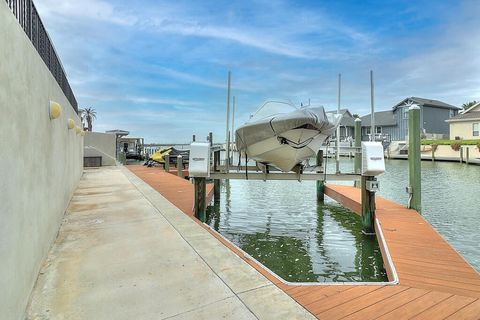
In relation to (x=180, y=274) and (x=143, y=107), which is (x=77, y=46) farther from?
(x=143, y=107)

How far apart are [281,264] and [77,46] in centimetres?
1456

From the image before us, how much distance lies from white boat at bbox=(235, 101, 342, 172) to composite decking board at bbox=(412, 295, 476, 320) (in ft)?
12.1

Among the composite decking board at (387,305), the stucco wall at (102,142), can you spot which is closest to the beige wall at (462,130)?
the stucco wall at (102,142)

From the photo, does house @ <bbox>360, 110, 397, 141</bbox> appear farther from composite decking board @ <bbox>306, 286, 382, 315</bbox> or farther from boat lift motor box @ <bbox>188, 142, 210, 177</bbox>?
composite decking board @ <bbox>306, 286, 382, 315</bbox>

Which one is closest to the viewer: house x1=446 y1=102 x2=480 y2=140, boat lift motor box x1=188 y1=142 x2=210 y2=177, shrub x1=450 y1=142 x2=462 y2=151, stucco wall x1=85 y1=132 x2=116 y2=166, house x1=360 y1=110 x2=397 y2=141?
boat lift motor box x1=188 y1=142 x2=210 y2=177

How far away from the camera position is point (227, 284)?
292cm

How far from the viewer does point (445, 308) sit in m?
2.74

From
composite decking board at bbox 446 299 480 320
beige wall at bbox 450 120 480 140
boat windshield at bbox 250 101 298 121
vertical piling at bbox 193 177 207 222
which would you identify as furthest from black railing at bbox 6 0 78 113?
beige wall at bbox 450 120 480 140

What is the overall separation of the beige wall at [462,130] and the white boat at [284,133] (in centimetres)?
3718

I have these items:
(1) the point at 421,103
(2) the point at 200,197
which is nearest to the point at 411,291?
(2) the point at 200,197

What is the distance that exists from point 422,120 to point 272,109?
4715 cm

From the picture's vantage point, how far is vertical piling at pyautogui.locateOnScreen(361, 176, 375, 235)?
6266 millimetres

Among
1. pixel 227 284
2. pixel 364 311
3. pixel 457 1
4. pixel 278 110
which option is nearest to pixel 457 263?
pixel 364 311

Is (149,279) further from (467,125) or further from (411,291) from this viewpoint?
(467,125)
